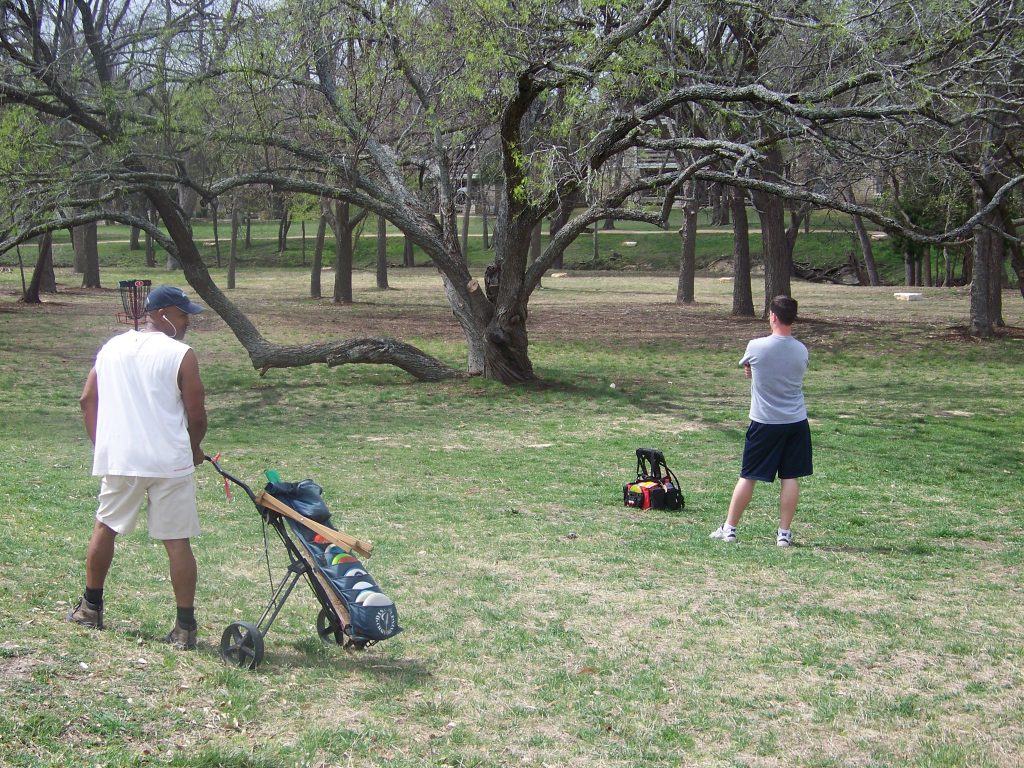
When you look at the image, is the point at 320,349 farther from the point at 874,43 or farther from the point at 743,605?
the point at 743,605

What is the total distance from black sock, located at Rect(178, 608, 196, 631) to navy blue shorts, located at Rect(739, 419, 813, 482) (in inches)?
168

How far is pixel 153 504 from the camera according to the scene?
17.2 feet

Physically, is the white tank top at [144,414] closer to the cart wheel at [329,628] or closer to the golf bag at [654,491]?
the cart wheel at [329,628]

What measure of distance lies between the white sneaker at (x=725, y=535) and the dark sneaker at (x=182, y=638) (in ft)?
14.2

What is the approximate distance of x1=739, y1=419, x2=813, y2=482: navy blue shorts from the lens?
26.5 ft

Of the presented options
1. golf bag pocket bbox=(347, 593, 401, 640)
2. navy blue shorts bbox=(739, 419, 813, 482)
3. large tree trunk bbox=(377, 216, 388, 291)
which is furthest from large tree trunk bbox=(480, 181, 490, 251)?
golf bag pocket bbox=(347, 593, 401, 640)

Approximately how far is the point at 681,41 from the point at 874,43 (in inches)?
198

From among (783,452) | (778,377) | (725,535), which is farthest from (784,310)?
(725,535)

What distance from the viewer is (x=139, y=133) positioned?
56.7 ft

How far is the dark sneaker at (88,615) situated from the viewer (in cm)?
543

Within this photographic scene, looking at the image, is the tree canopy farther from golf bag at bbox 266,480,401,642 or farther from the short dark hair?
golf bag at bbox 266,480,401,642

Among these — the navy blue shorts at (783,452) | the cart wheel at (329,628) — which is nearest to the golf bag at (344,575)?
the cart wheel at (329,628)

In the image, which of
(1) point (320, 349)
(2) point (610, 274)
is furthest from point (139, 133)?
(2) point (610, 274)

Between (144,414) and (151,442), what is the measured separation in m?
0.14
